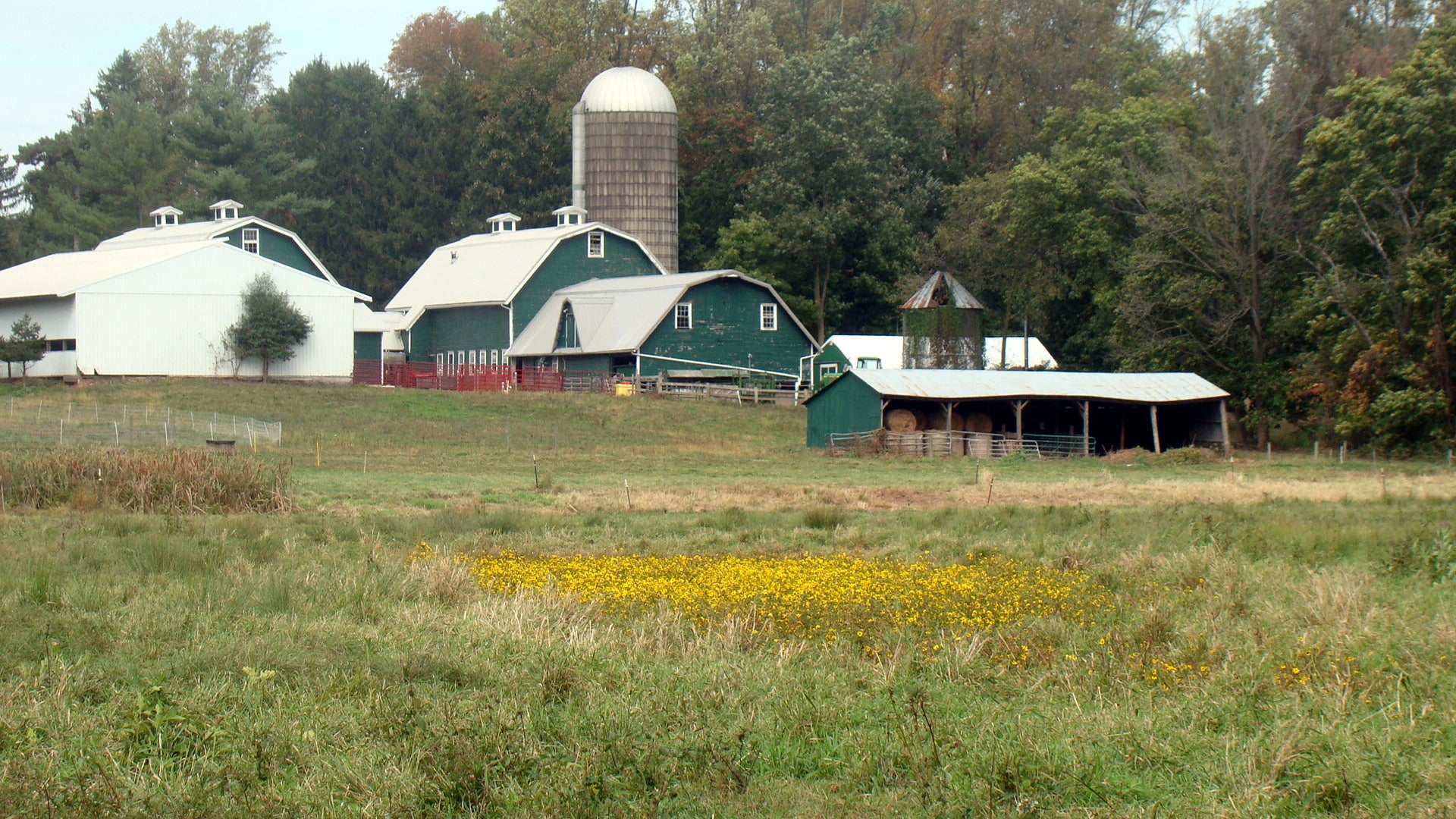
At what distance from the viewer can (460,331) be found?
6831cm

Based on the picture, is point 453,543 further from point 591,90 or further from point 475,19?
point 475,19

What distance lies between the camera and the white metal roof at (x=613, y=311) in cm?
5975

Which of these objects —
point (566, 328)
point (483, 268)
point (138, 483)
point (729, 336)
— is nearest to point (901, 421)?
point (729, 336)

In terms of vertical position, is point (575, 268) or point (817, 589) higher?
point (575, 268)

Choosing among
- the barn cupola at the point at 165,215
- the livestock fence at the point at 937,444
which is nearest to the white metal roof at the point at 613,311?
the livestock fence at the point at 937,444

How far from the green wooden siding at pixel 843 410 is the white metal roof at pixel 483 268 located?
71.7ft

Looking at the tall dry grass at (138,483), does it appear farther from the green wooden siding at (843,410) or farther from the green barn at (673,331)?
the green barn at (673,331)

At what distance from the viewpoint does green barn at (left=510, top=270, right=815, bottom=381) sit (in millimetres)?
59906

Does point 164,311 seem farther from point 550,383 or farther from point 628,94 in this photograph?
point 628,94

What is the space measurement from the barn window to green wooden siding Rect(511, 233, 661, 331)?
276cm

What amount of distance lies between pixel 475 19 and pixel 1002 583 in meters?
87.8

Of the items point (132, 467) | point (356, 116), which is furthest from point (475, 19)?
point (132, 467)

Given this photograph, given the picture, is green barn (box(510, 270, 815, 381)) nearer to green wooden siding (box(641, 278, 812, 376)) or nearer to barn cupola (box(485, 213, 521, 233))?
green wooden siding (box(641, 278, 812, 376))

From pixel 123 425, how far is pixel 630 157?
38256mm
